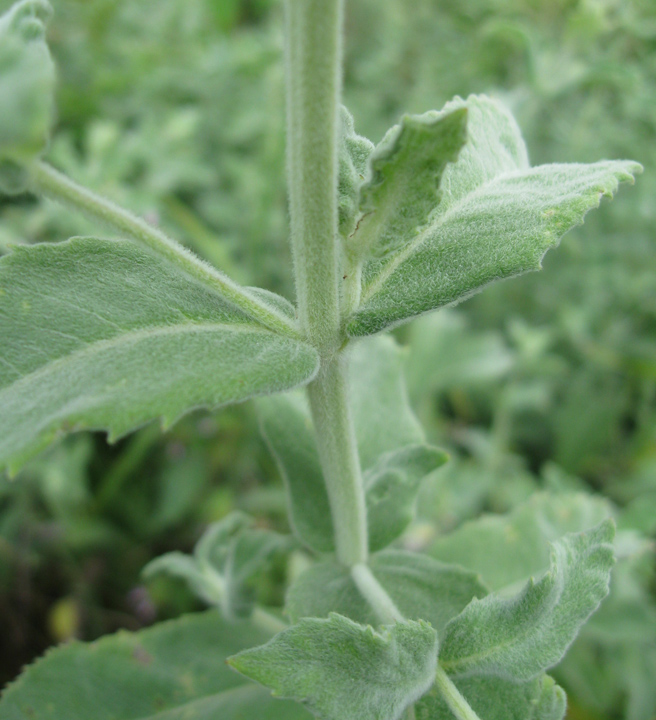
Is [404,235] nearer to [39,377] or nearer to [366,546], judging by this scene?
[39,377]

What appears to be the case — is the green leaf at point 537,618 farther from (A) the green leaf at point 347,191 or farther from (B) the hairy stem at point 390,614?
(A) the green leaf at point 347,191

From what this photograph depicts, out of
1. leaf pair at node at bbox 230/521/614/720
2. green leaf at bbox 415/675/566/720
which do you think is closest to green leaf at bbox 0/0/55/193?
leaf pair at node at bbox 230/521/614/720

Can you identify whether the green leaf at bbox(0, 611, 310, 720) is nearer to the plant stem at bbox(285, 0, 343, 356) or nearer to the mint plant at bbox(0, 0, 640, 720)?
the mint plant at bbox(0, 0, 640, 720)

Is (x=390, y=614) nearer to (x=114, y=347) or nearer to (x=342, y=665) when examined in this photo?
(x=342, y=665)

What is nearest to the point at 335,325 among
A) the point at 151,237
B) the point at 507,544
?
the point at 151,237

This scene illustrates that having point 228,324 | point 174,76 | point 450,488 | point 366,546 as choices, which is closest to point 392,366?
point 366,546

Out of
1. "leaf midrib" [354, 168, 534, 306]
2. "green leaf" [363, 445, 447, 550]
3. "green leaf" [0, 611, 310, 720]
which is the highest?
"leaf midrib" [354, 168, 534, 306]

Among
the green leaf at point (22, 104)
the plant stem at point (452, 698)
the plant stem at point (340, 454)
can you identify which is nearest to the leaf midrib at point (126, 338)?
the plant stem at point (340, 454)
